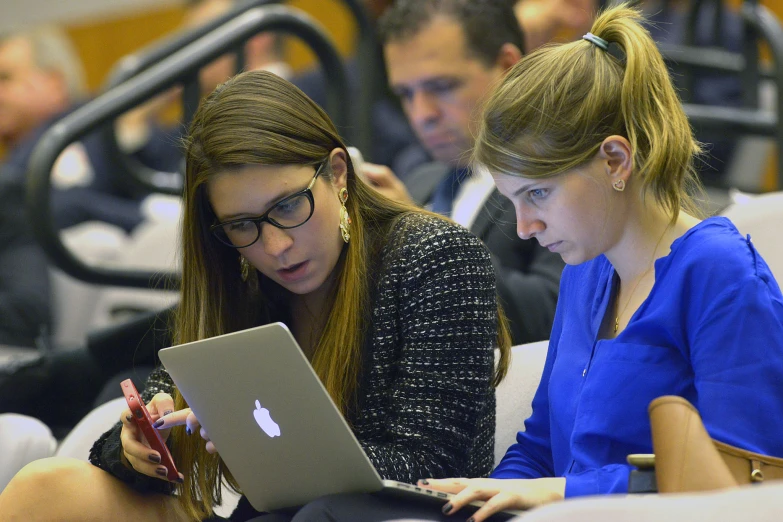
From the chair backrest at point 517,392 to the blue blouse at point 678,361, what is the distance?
27 centimetres

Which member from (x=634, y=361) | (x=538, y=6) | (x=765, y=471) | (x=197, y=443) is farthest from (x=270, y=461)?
(x=538, y=6)

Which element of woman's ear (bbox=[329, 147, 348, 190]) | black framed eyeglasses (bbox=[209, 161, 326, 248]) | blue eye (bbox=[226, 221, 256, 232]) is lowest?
blue eye (bbox=[226, 221, 256, 232])

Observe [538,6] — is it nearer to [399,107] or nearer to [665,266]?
[399,107]

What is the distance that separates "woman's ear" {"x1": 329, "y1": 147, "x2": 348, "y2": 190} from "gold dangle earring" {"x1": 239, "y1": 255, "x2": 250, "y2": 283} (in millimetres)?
213

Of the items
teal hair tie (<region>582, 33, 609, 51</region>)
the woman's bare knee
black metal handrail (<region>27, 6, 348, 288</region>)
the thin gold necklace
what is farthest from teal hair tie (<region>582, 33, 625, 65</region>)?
black metal handrail (<region>27, 6, 348, 288</region>)

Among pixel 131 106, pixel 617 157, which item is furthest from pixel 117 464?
pixel 131 106

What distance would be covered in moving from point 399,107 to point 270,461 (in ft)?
7.35

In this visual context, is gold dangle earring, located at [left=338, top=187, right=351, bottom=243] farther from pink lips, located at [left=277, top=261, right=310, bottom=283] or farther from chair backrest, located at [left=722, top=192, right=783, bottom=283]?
chair backrest, located at [left=722, top=192, right=783, bottom=283]

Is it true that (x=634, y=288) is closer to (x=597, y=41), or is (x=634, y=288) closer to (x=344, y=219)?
(x=597, y=41)

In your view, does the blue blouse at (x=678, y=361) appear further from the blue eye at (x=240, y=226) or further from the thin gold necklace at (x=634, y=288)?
the blue eye at (x=240, y=226)

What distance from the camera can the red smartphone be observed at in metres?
1.57

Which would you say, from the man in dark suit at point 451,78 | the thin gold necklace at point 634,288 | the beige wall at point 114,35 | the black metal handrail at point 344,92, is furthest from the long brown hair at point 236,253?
the beige wall at point 114,35

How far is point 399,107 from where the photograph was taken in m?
3.55

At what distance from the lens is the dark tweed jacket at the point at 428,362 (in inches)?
61.9
